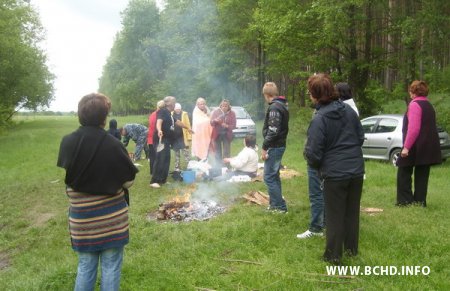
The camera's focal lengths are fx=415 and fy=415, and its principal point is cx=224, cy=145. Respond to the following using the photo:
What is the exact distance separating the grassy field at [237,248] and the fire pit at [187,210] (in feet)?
0.81

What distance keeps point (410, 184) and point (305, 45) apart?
12.4 meters

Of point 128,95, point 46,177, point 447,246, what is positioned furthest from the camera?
point 128,95

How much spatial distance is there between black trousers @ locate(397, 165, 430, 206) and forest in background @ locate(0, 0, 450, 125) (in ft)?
30.3

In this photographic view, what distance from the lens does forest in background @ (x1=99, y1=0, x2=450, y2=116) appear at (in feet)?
50.2

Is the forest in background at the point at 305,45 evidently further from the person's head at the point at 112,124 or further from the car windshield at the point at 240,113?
the person's head at the point at 112,124

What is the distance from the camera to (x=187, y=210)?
7000mm

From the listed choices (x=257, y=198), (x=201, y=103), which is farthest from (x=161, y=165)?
(x=257, y=198)

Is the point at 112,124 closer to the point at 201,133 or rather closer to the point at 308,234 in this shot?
the point at 201,133

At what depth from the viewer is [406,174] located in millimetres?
6555

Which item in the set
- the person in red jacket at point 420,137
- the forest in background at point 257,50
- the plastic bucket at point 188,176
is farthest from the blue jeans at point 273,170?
the forest in background at point 257,50

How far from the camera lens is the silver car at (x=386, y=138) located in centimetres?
1167

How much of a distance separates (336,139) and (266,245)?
67.0 inches

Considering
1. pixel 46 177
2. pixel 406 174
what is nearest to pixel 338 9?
pixel 406 174

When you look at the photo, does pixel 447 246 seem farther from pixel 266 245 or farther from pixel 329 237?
pixel 266 245
